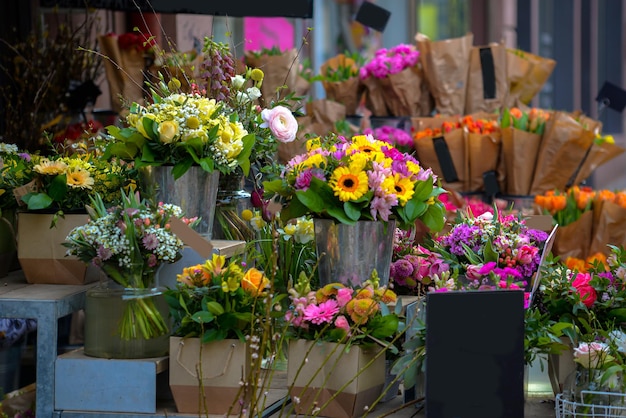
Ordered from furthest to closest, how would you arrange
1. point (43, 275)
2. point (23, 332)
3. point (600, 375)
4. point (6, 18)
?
point (6, 18), point (23, 332), point (43, 275), point (600, 375)

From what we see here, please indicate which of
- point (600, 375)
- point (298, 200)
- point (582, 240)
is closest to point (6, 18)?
point (582, 240)

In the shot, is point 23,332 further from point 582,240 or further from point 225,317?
point 582,240

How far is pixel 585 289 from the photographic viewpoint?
105 inches

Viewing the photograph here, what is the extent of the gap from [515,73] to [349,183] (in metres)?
4.88

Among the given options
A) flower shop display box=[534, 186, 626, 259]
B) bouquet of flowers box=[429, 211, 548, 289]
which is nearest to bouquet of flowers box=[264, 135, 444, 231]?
bouquet of flowers box=[429, 211, 548, 289]

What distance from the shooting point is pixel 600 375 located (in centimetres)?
233

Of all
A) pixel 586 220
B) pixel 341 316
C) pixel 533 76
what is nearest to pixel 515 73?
pixel 533 76

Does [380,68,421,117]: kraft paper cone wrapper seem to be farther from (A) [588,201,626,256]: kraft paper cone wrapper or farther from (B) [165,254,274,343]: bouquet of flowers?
(B) [165,254,274,343]: bouquet of flowers

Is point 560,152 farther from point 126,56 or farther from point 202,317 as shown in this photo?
point 202,317

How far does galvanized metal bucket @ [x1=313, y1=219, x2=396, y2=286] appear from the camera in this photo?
8.64 feet

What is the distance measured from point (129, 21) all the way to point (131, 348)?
5224 millimetres

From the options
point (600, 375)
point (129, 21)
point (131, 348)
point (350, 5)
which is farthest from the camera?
point (350, 5)

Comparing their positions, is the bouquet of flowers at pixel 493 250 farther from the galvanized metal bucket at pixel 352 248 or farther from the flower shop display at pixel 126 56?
the flower shop display at pixel 126 56

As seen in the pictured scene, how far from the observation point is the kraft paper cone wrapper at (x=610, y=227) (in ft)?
18.0
